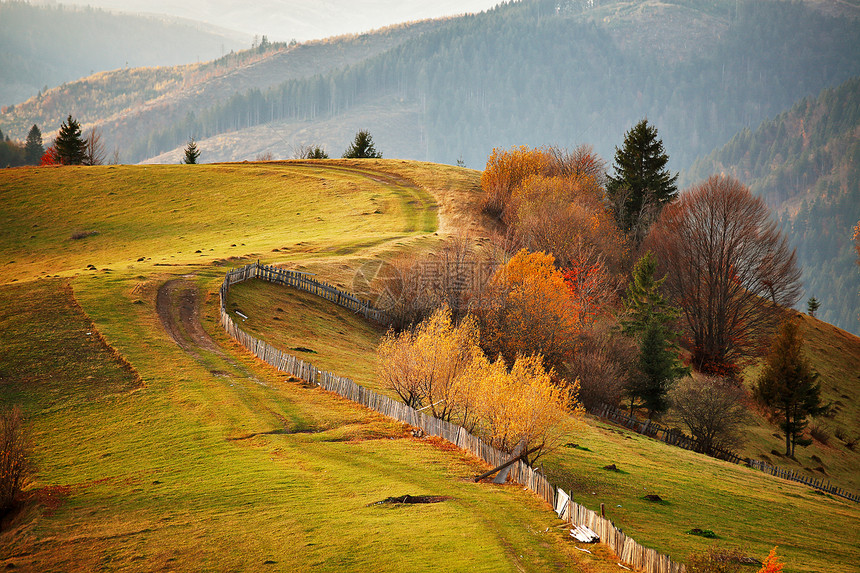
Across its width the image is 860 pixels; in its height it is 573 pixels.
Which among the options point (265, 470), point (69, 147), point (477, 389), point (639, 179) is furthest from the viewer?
point (69, 147)

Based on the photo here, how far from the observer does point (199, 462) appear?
87.4 ft

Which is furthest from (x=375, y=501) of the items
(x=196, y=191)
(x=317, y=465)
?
(x=196, y=191)

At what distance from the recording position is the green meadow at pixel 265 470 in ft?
64.0

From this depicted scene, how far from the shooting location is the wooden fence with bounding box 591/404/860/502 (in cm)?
4607

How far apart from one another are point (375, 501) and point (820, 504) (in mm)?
25872

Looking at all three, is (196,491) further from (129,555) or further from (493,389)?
(493,389)

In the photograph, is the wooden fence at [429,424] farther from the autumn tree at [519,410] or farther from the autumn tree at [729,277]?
the autumn tree at [729,277]

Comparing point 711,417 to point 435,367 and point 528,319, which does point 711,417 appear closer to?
point 528,319

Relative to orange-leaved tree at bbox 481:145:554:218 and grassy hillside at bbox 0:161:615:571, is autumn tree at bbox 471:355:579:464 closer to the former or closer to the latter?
grassy hillside at bbox 0:161:615:571

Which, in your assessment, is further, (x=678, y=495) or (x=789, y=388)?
(x=789, y=388)

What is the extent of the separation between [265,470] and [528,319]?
32.1 meters

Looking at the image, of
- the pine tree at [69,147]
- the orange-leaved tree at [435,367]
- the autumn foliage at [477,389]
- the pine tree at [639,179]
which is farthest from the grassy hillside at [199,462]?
the pine tree at [69,147]

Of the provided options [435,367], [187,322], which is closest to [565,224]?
[187,322]

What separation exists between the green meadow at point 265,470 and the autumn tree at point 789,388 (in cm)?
306
